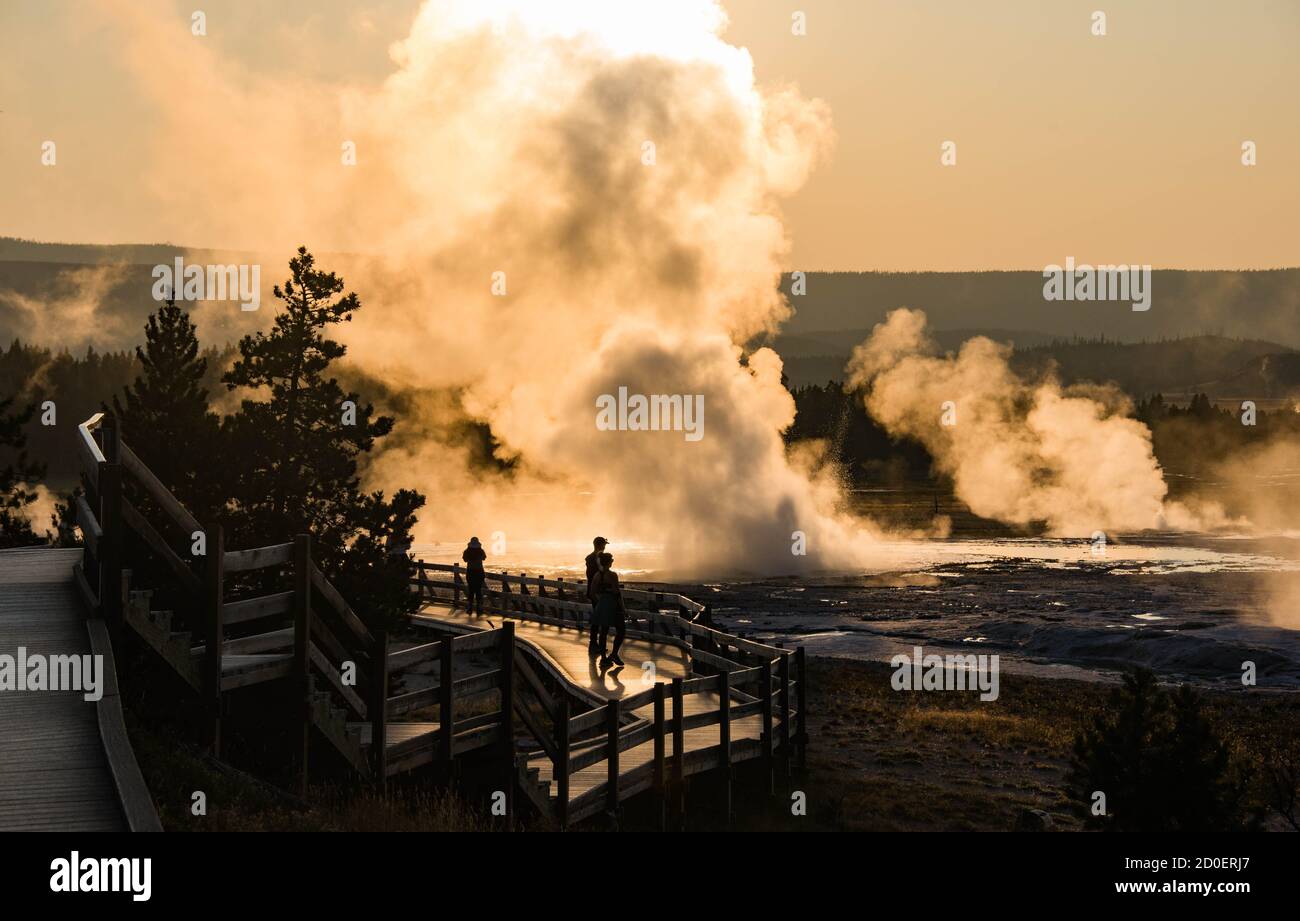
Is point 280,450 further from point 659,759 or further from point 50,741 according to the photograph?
point 50,741

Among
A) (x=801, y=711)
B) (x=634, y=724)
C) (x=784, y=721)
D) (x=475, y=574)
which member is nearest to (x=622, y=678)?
(x=801, y=711)

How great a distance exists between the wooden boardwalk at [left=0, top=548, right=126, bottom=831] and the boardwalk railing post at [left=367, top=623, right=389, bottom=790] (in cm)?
269

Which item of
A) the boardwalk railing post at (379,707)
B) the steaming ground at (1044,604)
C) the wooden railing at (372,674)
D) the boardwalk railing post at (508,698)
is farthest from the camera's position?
the steaming ground at (1044,604)

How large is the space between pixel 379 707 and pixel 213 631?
2.00 m

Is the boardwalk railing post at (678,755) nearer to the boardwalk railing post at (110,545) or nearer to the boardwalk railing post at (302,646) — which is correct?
the boardwalk railing post at (302,646)

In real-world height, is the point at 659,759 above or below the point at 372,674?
below

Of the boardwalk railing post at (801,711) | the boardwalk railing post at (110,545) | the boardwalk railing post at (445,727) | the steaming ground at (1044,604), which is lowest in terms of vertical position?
the steaming ground at (1044,604)

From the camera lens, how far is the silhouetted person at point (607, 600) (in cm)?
2441

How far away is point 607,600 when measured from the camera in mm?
25531

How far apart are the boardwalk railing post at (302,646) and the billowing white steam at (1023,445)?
9811cm

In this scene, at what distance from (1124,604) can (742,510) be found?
21.4m

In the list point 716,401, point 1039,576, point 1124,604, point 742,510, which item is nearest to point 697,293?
point 716,401

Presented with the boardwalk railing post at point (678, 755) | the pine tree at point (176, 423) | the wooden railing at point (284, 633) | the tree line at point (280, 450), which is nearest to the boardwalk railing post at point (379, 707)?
the wooden railing at point (284, 633)
